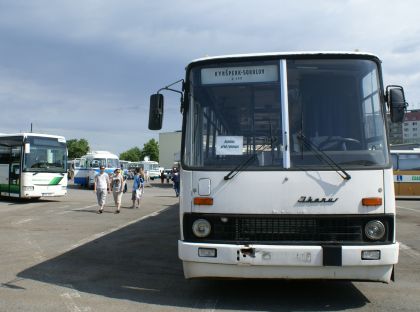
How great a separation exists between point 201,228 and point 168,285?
1581 millimetres

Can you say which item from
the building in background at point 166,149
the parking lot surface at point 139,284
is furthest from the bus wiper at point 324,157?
the building in background at point 166,149

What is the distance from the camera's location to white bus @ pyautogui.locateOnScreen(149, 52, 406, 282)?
538cm

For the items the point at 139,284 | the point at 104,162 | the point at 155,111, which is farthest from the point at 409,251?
the point at 104,162

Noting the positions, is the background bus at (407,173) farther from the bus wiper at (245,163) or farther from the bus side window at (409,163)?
the bus wiper at (245,163)

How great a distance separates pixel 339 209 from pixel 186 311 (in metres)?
2.02

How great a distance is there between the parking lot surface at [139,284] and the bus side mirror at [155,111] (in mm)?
2173

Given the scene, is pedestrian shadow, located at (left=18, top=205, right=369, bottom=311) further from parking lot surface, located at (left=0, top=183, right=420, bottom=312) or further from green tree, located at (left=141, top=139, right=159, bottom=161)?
green tree, located at (left=141, top=139, right=159, bottom=161)

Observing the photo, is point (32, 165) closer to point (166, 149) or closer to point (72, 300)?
point (72, 300)

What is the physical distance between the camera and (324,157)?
561 centimetres

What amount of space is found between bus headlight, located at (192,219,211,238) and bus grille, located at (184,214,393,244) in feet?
0.22

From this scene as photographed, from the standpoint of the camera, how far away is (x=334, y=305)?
5.80 meters

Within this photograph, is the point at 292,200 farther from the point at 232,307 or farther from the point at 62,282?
the point at 62,282

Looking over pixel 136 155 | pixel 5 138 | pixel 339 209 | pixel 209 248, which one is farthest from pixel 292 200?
pixel 136 155

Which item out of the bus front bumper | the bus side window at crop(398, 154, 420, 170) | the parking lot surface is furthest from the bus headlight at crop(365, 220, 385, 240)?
the bus side window at crop(398, 154, 420, 170)
